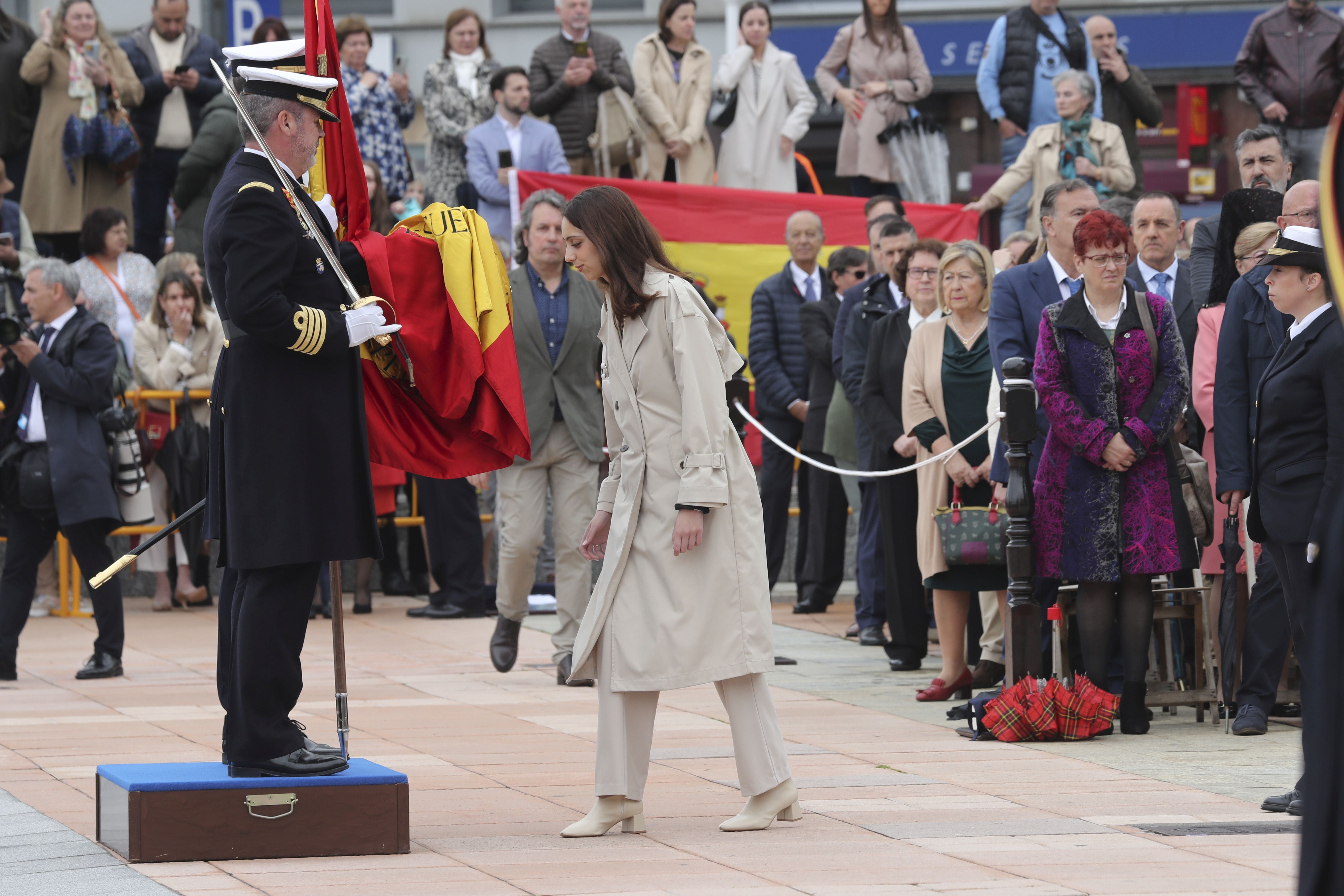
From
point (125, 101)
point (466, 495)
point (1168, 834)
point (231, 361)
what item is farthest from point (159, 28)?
point (1168, 834)

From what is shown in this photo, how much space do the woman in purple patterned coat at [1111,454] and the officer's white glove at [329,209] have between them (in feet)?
10.9

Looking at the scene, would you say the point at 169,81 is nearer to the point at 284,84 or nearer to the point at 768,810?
the point at 284,84

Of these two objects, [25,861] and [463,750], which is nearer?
[25,861]

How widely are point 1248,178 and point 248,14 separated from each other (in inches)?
308

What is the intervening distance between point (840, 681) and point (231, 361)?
4838 millimetres

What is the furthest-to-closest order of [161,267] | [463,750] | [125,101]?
[125,101] < [161,267] < [463,750]

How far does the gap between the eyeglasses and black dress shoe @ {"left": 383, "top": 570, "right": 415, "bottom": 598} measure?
7.27 m

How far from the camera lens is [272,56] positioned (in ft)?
19.9

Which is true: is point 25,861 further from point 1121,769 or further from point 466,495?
point 466,495

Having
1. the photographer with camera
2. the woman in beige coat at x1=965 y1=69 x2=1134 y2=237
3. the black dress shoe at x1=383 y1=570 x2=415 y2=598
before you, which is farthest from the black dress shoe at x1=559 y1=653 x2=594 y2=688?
the woman in beige coat at x1=965 y1=69 x2=1134 y2=237

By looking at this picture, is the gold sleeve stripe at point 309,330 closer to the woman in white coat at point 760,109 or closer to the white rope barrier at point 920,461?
the white rope barrier at point 920,461

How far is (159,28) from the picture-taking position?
15719 millimetres

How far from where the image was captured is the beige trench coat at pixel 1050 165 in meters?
13.2

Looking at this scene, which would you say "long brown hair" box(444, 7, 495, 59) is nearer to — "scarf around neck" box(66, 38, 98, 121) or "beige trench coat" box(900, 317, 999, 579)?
"scarf around neck" box(66, 38, 98, 121)
